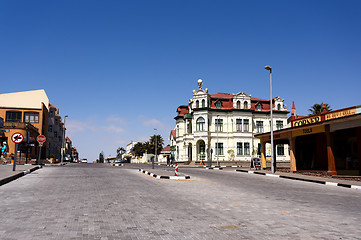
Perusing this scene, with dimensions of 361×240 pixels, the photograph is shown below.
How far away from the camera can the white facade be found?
51844 millimetres

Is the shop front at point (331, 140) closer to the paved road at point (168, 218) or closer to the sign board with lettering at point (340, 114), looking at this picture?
the sign board with lettering at point (340, 114)

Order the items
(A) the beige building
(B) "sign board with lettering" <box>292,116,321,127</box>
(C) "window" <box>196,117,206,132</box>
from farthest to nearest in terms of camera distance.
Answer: (A) the beige building, (C) "window" <box>196,117,206,132</box>, (B) "sign board with lettering" <box>292,116,321,127</box>

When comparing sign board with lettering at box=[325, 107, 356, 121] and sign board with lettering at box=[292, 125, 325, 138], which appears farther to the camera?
sign board with lettering at box=[292, 125, 325, 138]

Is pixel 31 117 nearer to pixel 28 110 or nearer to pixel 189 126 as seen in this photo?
pixel 28 110

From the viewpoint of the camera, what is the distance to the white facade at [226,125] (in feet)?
170

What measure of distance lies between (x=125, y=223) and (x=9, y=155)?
41575 mm

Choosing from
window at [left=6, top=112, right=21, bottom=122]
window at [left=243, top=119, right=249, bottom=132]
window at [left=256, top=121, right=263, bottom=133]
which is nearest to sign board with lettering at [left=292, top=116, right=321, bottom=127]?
window at [left=243, top=119, right=249, bottom=132]

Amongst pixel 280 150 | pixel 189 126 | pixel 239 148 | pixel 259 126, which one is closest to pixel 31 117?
pixel 189 126

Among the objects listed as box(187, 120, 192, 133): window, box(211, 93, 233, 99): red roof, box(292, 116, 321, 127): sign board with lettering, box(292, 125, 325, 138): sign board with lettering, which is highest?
box(211, 93, 233, 99): red roof

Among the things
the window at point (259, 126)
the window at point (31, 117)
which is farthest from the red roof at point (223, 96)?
the window at point (31, 117)

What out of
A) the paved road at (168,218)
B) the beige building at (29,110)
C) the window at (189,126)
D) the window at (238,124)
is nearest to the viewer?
the paved road at (168,218)

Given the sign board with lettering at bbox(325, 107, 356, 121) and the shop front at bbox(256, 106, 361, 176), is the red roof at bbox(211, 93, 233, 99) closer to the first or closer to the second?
the shop front at bbox(256, 106, 361, 176)

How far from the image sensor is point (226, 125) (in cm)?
5319

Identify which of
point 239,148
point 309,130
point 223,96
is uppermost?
point 223,96
